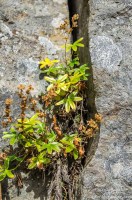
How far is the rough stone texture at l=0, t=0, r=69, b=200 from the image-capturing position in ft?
7.80

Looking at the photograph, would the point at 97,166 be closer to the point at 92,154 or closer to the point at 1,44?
the point at 92,154

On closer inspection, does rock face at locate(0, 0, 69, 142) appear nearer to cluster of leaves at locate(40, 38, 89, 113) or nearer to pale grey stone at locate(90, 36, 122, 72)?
cluster of leaves at locate(40, 38, 89, 113)

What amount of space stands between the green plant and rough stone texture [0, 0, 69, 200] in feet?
0.29

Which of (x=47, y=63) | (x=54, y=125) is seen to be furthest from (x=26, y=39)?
(x=54, y=125)

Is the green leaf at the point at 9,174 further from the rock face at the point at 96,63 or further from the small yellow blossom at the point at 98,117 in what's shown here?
the small yellow blossom at the point at 98,117

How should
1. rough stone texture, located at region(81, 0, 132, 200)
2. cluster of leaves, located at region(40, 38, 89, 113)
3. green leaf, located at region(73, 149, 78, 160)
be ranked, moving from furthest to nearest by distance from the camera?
cluster of leaves, located at region(40, 38, 89, 113) < green leaf, located at region(73, 149, 78, 160) < rough stone texture, located at region(81, 0, 132, 200)

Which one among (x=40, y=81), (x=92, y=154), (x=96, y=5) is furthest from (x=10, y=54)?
(x=92, y=154)

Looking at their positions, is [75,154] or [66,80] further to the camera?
[66,80]

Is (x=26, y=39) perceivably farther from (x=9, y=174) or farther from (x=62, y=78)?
(x=9, y=174)

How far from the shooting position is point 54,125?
2182 mm

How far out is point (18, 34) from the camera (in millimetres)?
2543

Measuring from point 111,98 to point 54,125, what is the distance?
0.35 m

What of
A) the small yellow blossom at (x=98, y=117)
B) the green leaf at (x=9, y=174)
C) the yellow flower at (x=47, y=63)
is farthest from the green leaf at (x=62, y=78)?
the green leaf at (x=9, y=174)

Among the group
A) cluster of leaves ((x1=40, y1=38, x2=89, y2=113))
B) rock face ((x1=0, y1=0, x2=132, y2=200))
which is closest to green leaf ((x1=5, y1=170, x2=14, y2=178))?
rock face ((x1=0, y1=0, x2=132, y2=200))
